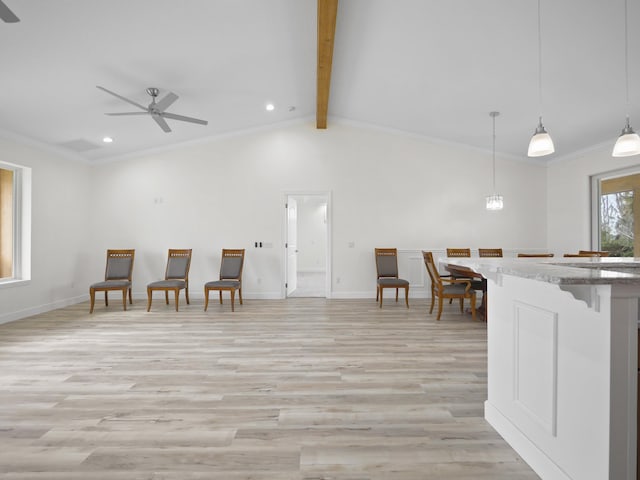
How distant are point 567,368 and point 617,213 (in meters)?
5.58

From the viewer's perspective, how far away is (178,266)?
5.66m

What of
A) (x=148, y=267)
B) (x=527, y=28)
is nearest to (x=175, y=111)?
(x=148, y=267)

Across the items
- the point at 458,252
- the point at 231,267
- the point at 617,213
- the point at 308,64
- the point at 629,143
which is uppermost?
the point at 308,64

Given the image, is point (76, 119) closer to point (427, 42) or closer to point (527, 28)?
point (427, 42)

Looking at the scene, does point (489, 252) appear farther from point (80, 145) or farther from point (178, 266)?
point (80, 145)

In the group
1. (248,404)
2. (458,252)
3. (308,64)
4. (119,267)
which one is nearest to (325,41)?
(308,64)

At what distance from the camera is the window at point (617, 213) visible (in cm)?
505

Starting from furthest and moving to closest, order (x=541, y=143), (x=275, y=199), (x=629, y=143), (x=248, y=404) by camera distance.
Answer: (x=275, y=199) → (x=541, y=143) → (x=629, y=143) → (x=248, y=404)

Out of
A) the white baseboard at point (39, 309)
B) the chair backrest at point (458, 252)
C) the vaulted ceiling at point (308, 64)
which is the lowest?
the white baseboard at point (39, 309)

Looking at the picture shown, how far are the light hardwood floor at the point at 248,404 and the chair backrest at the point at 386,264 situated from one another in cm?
181

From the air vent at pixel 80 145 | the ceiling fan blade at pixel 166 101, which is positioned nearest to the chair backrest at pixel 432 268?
the ceiling fan blade at pixel 166 101

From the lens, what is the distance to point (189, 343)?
3561 mm

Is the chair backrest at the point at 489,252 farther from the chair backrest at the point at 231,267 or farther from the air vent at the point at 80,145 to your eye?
the air vent at the point at 80,145

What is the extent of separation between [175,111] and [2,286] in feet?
11.1
